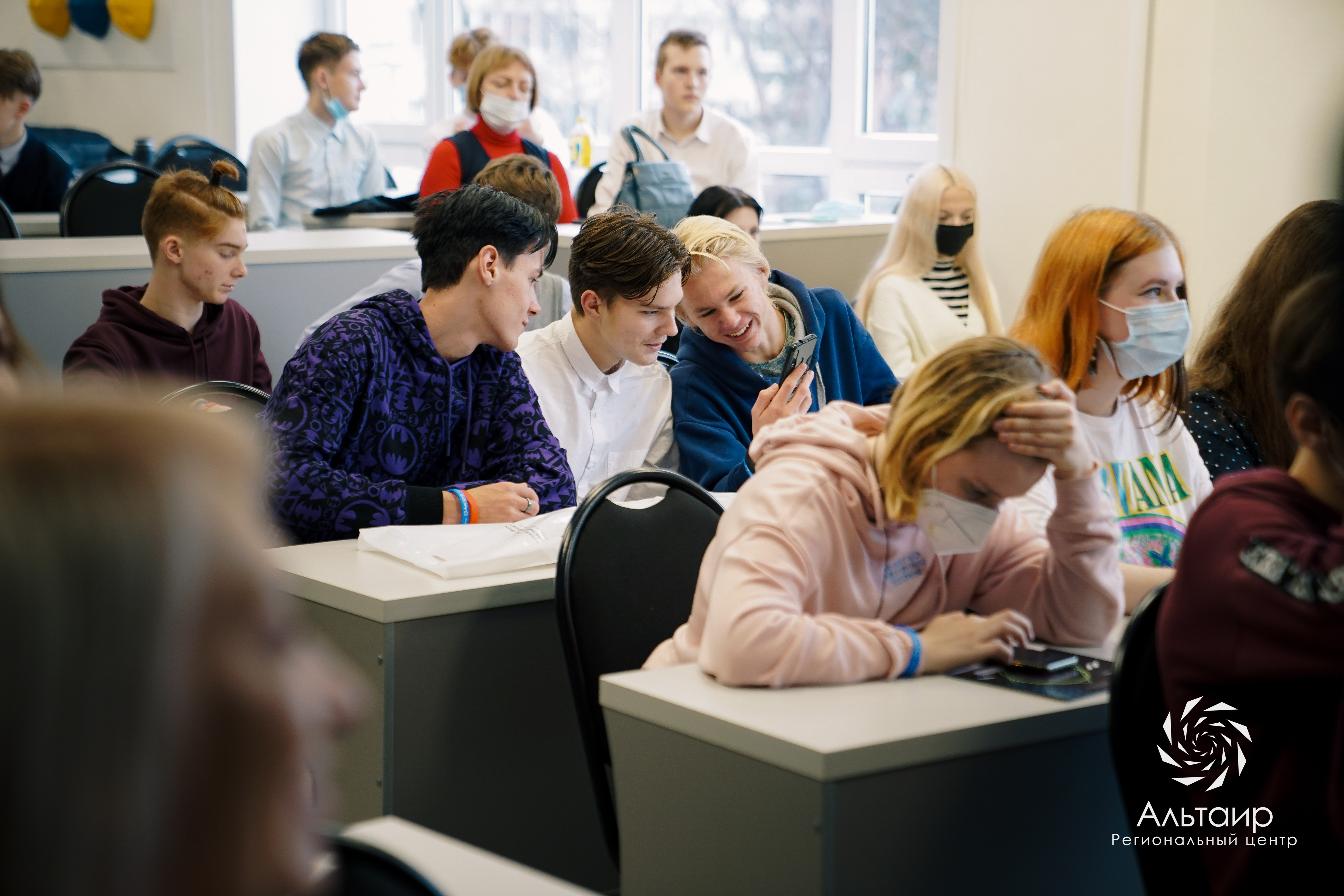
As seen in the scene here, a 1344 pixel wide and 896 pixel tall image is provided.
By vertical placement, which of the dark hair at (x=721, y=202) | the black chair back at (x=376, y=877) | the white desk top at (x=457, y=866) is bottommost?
the white desk top at (x=457, y=866)

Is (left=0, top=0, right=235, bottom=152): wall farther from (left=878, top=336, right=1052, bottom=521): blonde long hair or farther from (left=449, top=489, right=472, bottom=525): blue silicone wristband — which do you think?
(left=878, top=336, right=1052, bottom=521): blonde long hair

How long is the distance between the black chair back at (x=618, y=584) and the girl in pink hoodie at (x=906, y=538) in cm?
14

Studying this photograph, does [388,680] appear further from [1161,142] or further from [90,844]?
[1161,142]

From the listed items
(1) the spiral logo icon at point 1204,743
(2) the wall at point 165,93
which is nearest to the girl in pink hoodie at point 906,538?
(1) the spiral logo icon at point 1204,743

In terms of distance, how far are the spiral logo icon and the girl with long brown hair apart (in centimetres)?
83

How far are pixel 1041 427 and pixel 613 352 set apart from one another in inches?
51.7

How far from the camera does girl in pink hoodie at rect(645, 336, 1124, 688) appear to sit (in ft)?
4.63

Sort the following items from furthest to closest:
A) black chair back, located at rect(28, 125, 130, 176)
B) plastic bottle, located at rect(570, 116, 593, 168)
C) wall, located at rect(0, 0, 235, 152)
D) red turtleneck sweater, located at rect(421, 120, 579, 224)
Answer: wall, located at rect(0, 0, 235, 152)
black chair back, located at rect(28, 125, 130, 176)
plastic bottle, located at rect(570, 116, 593, 168)
red turtleneck sweater, located at rect(421, 120, 579, 224)

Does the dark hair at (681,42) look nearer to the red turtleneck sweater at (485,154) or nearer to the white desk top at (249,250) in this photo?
the red turtleneck sweater at (485,154)

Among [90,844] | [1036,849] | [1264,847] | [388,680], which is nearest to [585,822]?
[388,680]

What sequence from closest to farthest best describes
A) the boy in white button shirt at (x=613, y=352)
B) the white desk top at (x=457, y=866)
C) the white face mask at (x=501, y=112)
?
the white desk top at (x=457, y=866)
the boy in white button shirt at (x=613, y=352)
the white face mask at (x=501, y=112)

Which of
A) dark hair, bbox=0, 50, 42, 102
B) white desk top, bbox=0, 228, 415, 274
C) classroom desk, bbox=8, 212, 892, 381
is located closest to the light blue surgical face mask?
classroom desk, bbox=8, 212, 892, 381

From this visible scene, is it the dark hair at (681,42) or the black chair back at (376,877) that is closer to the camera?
the black chair back at (376,877)

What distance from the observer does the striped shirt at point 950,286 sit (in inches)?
163
